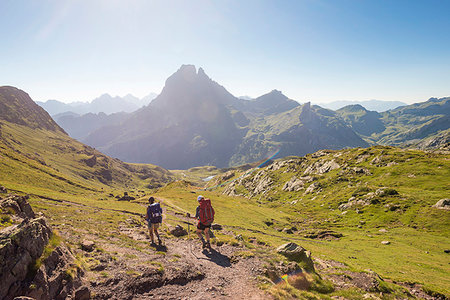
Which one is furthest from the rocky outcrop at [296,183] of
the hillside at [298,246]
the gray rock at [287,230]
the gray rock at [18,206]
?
the gray rock at [18,206]

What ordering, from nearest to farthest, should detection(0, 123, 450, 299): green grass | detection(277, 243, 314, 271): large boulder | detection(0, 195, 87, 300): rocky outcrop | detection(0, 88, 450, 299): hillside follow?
detection(0, 195, 87, 300): rocky outcrop
detection(0, 88, 450, 299): hillside
detection(277, 243, 314, 271): large boulder
detection(0, 123, 450, 299): green grass

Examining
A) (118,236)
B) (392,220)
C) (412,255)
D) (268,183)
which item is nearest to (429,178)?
(392,220)

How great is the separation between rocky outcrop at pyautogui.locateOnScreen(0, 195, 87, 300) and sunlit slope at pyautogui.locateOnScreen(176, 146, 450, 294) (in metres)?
30.0

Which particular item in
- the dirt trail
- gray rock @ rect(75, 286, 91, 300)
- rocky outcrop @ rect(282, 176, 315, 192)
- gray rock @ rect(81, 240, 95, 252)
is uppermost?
gray rock @ rect(75, 286, 91, 300)

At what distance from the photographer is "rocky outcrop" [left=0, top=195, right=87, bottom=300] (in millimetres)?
9719

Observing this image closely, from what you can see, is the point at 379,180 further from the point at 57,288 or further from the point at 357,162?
the point at 57,288

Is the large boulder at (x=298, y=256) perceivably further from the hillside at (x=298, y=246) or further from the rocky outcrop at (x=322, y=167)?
the rocky outcrop at (x=322, y=167)

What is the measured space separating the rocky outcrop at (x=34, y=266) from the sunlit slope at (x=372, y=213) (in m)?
30.0

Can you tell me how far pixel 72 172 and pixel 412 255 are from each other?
24346 centimetres

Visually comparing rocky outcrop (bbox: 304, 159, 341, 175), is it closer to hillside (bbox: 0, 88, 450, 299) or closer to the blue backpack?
hillside (bbox: 0, 88, 450, 299)

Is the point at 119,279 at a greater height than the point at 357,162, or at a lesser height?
greater

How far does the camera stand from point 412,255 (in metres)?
36.8

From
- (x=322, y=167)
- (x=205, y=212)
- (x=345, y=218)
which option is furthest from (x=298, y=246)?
(x=322, y=167)

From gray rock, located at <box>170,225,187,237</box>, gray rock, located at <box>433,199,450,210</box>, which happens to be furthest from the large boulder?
gray rock, located at <box>433,199,450,210</box>
